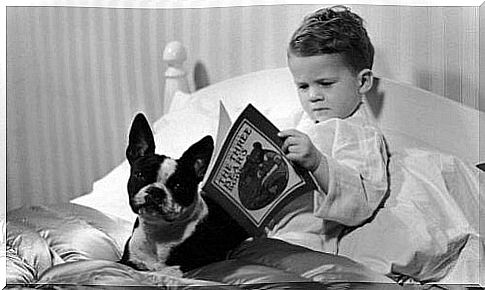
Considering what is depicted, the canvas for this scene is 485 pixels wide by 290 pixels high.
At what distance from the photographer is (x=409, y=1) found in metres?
1.79

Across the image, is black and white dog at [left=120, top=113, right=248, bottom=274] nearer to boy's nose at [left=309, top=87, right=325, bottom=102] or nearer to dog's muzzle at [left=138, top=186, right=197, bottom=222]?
dog's muzzle at [left=138, top=186, right=197, bottom=222]

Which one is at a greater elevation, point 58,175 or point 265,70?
point 265,70

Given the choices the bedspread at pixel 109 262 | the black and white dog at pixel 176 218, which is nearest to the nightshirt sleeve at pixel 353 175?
the bedspread at pixel 109 262

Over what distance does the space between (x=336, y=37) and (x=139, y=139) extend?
516 mm

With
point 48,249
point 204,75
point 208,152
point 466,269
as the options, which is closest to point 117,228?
point 48,249

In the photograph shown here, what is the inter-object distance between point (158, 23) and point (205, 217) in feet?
1.53

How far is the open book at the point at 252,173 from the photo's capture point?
71.2 inches

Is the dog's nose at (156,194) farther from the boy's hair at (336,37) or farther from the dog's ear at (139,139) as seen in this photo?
the boy's hair at (336,37)

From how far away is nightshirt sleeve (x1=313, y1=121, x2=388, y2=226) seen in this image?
179cm

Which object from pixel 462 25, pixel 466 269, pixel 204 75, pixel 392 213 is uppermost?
pixel 462 25

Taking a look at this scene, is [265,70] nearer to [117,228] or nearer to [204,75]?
[204,75]

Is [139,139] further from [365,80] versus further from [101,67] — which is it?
[365,80]

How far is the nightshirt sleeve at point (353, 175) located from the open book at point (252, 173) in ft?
0.17

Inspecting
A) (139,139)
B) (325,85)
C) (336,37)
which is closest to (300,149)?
(325,85)
